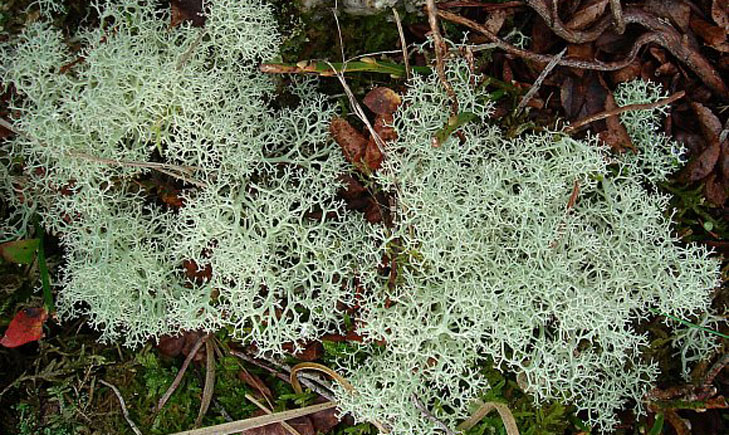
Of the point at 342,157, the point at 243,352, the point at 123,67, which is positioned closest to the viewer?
the point at 123,67

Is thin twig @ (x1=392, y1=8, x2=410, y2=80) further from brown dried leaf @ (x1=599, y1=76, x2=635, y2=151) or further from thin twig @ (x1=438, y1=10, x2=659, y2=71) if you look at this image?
brown dried leaf @ (x1=599, y1=76, x2=635, y2=151)

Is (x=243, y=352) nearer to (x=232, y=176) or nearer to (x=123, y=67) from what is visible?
(x=232, y=176)

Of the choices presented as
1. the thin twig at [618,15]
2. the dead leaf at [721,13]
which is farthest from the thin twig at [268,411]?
the dead leaf at [721,13]

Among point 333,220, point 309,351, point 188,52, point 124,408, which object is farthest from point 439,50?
point 124,408

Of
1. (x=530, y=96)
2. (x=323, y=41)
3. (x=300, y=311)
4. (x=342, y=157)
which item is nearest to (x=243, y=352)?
(x=300, y=311)

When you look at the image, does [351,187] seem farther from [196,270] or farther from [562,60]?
[562,60]

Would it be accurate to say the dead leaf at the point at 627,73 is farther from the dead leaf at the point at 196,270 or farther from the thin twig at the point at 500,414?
the dead leaf at the point at 196,270

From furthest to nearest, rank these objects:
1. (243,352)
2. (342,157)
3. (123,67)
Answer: (243,352)
(342,157)
(123,67)
